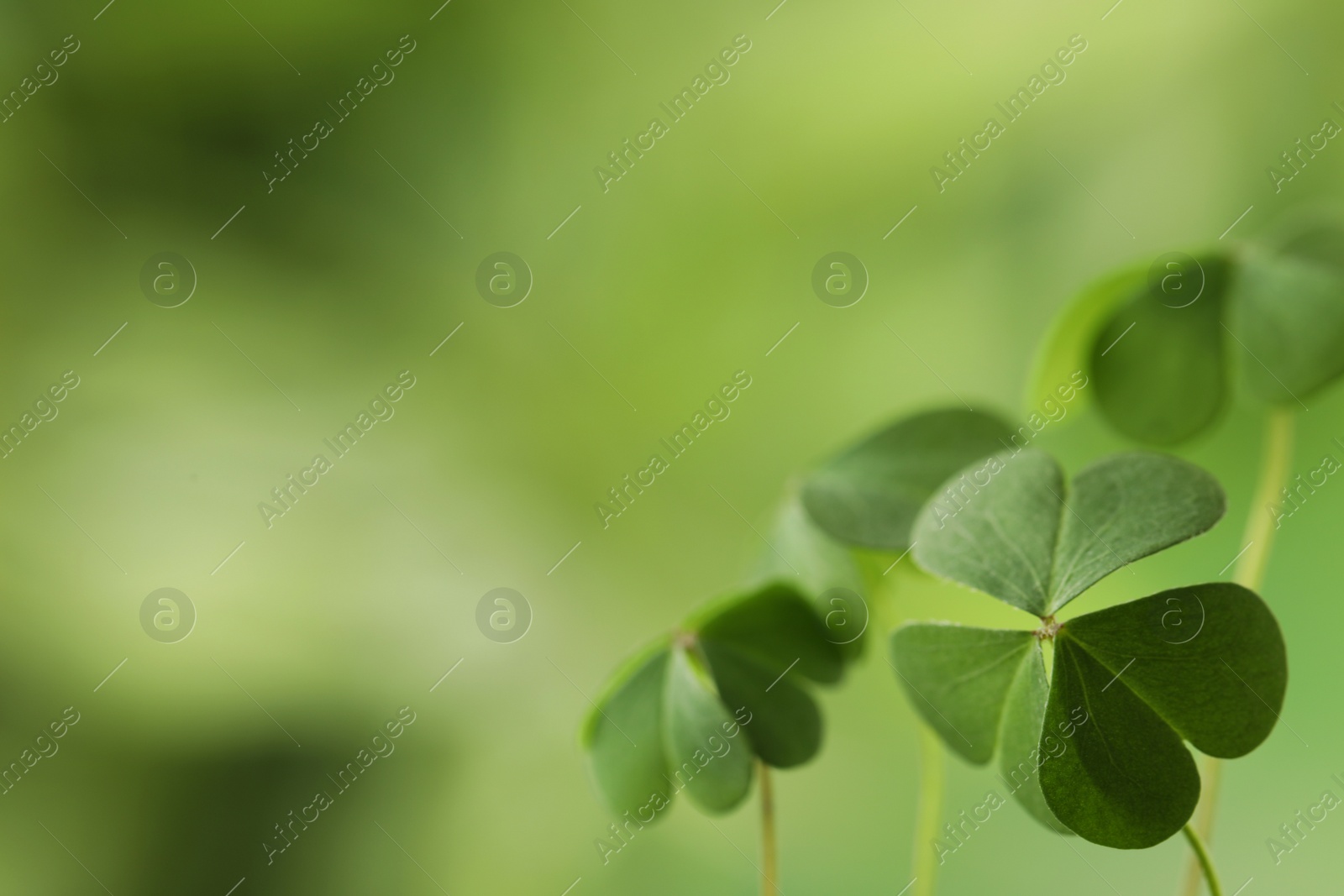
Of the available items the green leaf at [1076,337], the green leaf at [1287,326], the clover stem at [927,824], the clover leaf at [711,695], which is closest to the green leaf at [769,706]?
the clover leaf at [711,695]

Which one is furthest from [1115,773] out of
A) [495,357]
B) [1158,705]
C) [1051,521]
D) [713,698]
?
[495,357]

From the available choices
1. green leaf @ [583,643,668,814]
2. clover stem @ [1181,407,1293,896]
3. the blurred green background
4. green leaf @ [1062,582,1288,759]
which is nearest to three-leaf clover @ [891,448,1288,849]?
green leaf @ [1062,582,1288,759]

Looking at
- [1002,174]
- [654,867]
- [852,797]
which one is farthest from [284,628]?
[1002,174]

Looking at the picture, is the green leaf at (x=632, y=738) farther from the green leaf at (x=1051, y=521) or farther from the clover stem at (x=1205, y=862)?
the clover stem at (x=1205, y=862)

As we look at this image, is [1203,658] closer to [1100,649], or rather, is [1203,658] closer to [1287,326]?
[1100,649]

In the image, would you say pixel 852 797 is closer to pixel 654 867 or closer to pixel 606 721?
pixel 654 867
